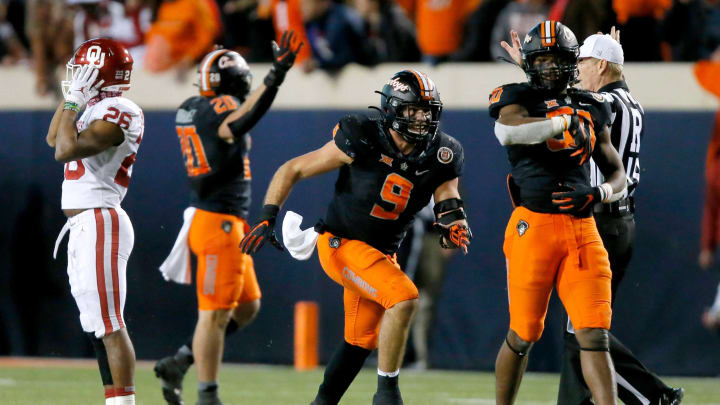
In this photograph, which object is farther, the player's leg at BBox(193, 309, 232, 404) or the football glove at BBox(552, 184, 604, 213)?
the player's leg at BBox(193, 309, 232, 404)

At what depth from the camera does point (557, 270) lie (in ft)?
17.0

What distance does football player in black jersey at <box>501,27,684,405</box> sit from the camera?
5695mm

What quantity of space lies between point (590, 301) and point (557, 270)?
8.6 inches

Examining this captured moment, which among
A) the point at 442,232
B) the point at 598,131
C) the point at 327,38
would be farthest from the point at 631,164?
the point at 327,38

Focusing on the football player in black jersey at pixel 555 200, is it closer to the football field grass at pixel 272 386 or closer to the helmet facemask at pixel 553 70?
the helmet facemask at pixel 553 70

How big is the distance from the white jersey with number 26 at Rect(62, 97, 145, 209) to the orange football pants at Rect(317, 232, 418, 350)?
3.23 ft

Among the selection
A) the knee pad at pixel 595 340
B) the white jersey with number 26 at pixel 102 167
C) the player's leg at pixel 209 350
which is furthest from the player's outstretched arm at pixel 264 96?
the knee pad at pixel 595 340

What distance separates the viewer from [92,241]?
529 cm

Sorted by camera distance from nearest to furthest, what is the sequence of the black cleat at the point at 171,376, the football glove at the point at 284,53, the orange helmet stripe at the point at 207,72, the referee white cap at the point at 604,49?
the referee white cap at the point at 604,49
the football glove at the point at 284,53
the black cleat at the point at 171,376
the orange helmet stripe at the point at 207,72

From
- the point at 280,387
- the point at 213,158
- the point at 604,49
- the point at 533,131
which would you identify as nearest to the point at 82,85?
the point at 213,158

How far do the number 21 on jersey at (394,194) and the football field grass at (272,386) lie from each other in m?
1.99

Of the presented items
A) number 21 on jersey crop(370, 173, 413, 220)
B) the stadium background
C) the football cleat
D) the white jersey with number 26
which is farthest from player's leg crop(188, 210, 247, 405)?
the football cleat

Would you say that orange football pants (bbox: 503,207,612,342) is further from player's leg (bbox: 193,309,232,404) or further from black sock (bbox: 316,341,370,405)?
player's leg (bbox: 193,309,232,404)

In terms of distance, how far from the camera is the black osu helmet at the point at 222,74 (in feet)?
22.2
